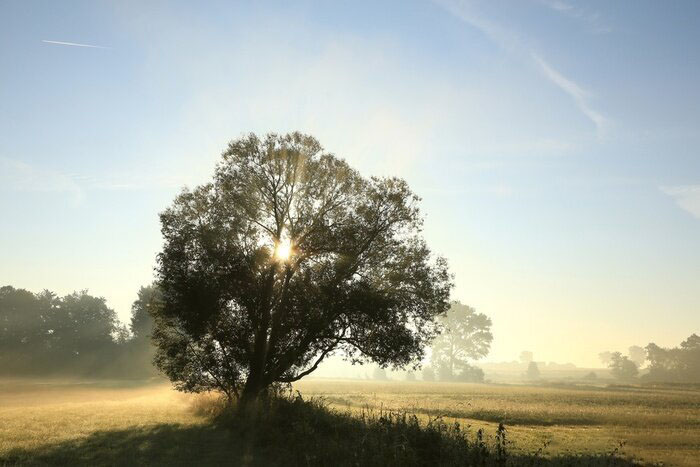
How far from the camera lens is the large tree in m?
22.6

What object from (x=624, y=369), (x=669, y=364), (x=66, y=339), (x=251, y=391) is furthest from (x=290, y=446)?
(x=669, y=364)

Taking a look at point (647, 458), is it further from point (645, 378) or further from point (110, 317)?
point (645, 378)

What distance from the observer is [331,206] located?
80.4ft

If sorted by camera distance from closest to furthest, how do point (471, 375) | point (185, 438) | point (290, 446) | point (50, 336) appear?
point (290, 446) < point (185, 438) < point (50, 336) < point (471, 375)

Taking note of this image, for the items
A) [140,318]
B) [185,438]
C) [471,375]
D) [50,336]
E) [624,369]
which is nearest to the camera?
[185,438]

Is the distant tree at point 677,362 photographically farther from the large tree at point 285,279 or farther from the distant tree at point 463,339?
the large tree at point 285,279

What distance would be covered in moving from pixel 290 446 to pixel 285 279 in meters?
10.5

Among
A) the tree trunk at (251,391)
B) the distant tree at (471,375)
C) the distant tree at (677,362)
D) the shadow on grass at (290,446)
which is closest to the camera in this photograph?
the shadow on grass at (290,446)

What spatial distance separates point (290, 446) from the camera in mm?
14148

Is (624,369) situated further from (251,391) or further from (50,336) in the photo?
(50,336)

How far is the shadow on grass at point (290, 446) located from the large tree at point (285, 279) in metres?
4.99


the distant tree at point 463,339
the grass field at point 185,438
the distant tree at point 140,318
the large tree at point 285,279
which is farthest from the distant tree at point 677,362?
the distant tree at point 140,318

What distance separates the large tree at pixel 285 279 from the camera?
22.6m

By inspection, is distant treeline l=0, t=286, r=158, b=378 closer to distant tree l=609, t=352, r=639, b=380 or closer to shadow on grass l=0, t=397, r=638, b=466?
shadow on grass l=0, t=397, r=638, b=466
